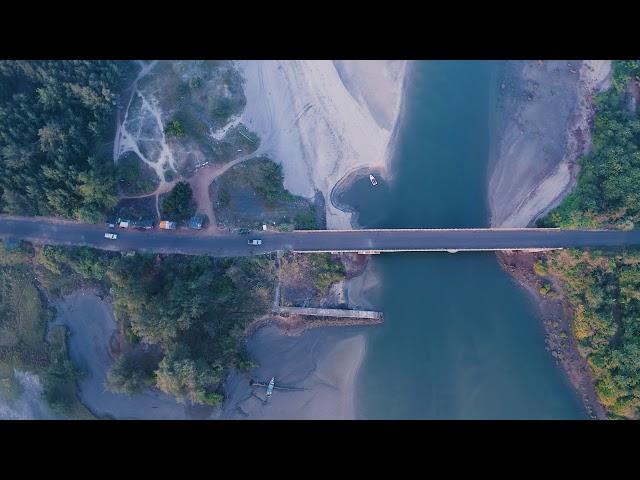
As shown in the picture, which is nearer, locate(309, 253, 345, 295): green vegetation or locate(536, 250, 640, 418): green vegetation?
locate(536, 250, 640, 418): green vegetation

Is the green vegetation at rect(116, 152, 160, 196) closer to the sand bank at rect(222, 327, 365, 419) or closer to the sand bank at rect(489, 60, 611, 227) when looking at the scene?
the sand bank at rect(222, 327, 365, 419)

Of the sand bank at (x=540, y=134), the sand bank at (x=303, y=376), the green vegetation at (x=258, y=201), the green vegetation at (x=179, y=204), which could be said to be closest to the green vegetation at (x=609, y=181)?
the sand bank at (x=540, y=134)

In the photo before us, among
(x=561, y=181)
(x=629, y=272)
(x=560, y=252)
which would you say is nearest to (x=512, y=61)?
(x=561, y=181)

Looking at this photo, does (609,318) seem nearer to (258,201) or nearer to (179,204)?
(258,201)

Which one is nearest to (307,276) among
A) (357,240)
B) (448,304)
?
(357,240)

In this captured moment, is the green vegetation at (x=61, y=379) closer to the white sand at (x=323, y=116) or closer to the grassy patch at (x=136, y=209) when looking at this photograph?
the grassy patch at (x=136, y=209)

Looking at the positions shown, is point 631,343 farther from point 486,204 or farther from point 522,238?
point 486,204

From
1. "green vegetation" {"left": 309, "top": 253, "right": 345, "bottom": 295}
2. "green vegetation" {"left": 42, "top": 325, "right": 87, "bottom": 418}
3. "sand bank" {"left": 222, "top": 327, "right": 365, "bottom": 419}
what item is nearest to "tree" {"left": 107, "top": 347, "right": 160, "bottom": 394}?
"green vegetation" {"left": 42, "top": 325, "right": 87, "bottom": 418}
